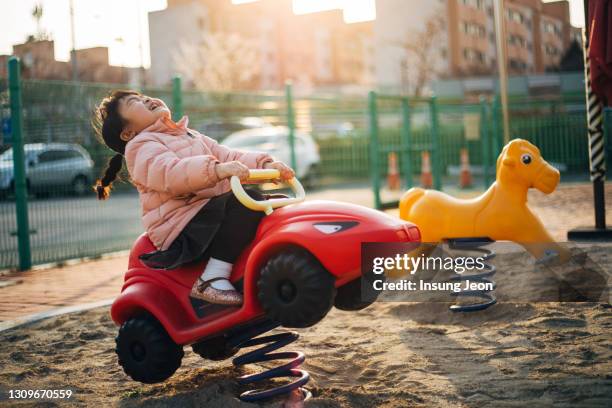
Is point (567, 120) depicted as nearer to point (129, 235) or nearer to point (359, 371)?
point (129, 235)

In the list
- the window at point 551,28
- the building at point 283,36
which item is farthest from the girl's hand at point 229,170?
the building at point 283,36

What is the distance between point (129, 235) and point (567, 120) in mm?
15804

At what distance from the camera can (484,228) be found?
6004 mm

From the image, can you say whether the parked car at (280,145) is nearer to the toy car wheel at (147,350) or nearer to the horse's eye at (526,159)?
the horse's eye at (526,159)

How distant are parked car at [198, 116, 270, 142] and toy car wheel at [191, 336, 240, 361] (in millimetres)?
9032

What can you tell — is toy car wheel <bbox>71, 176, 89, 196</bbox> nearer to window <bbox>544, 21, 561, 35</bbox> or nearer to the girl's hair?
the girl's hair

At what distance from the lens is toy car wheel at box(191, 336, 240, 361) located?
3.98 meters

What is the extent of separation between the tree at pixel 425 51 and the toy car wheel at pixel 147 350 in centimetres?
2263

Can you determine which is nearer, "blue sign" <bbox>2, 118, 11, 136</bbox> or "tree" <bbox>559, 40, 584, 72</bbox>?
"blue sign" <bbox>2, 118, 11, 136</bbox>

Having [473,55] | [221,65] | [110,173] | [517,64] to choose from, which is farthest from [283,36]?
[110,173]

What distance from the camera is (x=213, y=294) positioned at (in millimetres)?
3459

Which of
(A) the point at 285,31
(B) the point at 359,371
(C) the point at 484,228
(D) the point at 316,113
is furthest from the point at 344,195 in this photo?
(A) the point at 285,31

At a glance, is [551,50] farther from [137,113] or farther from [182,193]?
[182,193]

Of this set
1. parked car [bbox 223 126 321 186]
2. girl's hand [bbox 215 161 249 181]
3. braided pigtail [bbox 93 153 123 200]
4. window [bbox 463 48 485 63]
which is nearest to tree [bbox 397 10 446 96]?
window [bbox 463 48 485 63]
